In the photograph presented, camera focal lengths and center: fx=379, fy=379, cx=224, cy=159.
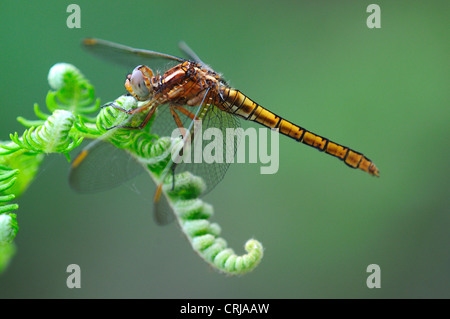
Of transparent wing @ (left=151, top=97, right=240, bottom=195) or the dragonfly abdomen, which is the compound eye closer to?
transparent wing @ (left=151, top=97, right=240, bottom=195)

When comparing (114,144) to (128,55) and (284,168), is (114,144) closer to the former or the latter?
(128,55)

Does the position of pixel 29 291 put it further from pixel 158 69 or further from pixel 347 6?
pixel 347 6

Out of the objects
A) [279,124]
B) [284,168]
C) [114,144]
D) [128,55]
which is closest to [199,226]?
[114,144]

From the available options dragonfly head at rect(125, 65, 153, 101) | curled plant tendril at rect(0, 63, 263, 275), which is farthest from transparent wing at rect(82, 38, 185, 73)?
curled plant tendril at rect(0, 63, 263, 275)

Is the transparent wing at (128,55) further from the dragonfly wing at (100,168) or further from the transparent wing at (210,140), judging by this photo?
the dragonfly wing at (100,168)

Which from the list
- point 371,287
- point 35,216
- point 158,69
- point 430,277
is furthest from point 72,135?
point 430,277

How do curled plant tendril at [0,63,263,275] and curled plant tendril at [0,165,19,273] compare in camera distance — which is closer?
curled plant tendril at [0,165,19,273]

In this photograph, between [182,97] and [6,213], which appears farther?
[182,97]
